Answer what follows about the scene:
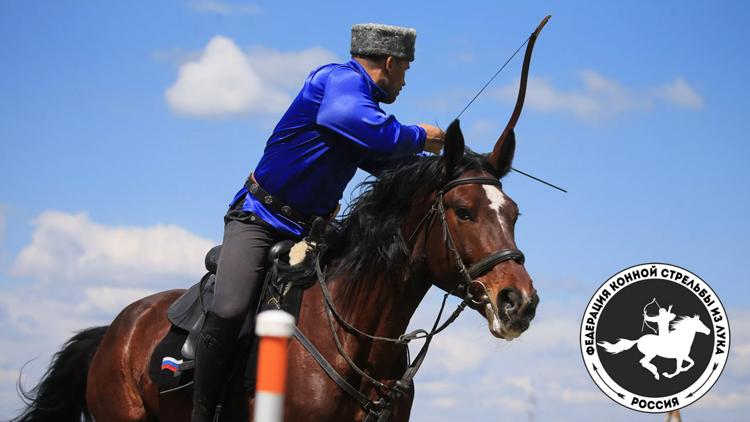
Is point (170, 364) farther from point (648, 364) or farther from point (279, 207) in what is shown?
point (648, 364)

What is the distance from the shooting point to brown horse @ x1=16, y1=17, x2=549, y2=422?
590 centimetres

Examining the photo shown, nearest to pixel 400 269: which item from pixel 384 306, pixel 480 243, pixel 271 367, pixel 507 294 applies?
pixel 384 306

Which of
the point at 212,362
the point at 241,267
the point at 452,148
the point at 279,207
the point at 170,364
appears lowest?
the point at 212,362

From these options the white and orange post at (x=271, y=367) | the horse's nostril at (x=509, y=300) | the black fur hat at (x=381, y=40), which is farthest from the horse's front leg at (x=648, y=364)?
the white and orange post at (x=271, y=367)

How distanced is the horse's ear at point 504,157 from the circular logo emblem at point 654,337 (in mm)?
1731

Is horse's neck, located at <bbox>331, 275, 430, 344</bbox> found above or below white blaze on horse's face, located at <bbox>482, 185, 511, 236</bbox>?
below

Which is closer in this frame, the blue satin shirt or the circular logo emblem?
the blue satin shirt

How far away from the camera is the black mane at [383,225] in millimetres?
6430

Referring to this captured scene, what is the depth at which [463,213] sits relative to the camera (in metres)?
6.10

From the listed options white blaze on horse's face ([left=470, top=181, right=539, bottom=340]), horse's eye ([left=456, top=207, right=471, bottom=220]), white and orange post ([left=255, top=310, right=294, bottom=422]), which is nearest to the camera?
white and orange post ([left=255, top=310, right=294, bottom=422])

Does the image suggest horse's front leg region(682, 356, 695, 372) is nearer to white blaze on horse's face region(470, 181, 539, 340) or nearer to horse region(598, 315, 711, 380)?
horse region(598, 315, 711, 380)

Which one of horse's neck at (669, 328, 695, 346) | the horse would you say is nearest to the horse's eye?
the horse

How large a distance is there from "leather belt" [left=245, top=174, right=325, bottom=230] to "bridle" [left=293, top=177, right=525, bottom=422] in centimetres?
57

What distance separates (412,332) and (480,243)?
808 mm
